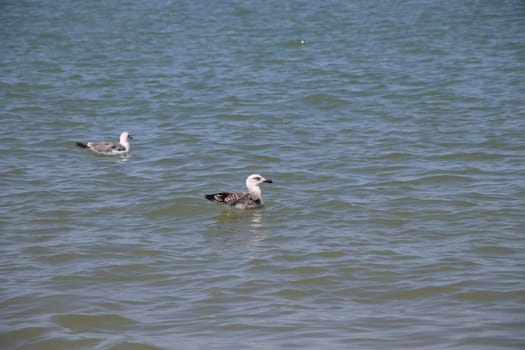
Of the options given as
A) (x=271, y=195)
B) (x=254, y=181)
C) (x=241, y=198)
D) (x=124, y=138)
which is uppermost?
(x=124, y=138)

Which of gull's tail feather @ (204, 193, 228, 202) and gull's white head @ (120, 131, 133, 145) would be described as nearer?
gull's tail feather @ (204, 193, 228, 202)

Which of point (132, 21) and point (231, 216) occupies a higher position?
point (132, 21)

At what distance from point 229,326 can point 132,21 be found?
3034 centimetres

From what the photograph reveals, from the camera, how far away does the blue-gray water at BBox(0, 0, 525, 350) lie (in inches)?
337

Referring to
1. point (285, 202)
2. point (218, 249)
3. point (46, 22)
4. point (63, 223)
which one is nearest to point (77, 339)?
point (218, 249)

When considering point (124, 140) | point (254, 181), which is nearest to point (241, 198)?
point (254, 181)

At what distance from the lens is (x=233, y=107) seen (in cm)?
2027

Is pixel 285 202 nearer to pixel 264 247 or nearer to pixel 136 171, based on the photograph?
pixel 264 247

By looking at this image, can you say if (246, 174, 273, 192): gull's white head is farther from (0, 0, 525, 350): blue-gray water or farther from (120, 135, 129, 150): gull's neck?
(120, 135, 129, 150): gull's neck

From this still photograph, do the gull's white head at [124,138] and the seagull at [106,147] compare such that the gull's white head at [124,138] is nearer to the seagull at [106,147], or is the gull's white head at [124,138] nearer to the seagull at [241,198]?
the seagull at [106,147]

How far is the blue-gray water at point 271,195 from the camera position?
28.1ft

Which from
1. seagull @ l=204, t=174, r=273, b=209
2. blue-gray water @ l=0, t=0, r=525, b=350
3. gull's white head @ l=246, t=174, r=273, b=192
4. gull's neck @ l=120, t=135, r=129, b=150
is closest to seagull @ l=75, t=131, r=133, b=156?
gull's neck @ l=120, t=135, r=129, b=150

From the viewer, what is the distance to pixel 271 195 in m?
13.9

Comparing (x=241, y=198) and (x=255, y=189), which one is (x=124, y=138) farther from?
(x=241, y=198)
